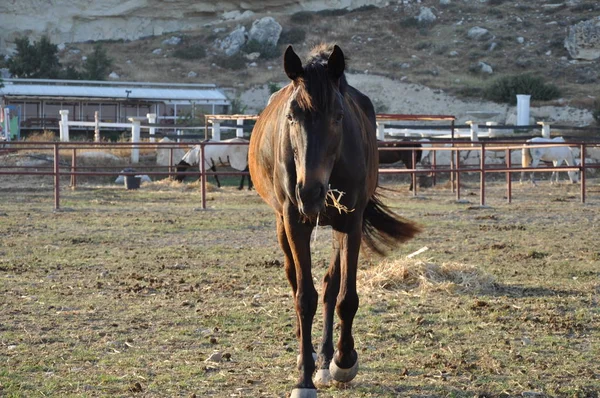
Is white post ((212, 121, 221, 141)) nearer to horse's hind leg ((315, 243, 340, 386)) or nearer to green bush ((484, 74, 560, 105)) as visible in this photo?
horse's hind leg ((315, 243, 340, 386))

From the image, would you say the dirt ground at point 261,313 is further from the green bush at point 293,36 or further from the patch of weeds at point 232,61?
the green bush at point 293,36

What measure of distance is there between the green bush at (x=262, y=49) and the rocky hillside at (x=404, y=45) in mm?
68

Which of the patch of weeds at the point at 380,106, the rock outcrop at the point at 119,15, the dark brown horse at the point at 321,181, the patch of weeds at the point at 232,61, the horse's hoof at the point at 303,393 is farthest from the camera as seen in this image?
the rock outcrop at the point at 119,15

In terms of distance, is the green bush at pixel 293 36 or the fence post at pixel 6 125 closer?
the fence post at pixel 6 125

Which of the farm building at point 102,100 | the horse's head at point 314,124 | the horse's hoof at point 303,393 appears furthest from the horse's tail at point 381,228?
the farm building at point 102,100

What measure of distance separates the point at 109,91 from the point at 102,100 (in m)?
1.40

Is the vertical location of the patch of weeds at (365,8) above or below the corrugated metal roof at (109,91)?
above

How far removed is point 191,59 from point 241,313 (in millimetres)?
47414

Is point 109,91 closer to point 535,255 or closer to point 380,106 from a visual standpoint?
point 380,106

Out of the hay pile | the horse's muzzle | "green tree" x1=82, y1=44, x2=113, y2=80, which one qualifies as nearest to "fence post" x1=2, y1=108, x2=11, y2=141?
the hay pile

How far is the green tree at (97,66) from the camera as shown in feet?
153

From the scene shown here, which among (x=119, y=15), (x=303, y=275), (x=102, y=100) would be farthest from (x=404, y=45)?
(x=303, y=275)

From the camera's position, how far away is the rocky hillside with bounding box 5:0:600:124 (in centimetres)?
4525

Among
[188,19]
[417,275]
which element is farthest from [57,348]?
[188,19]
